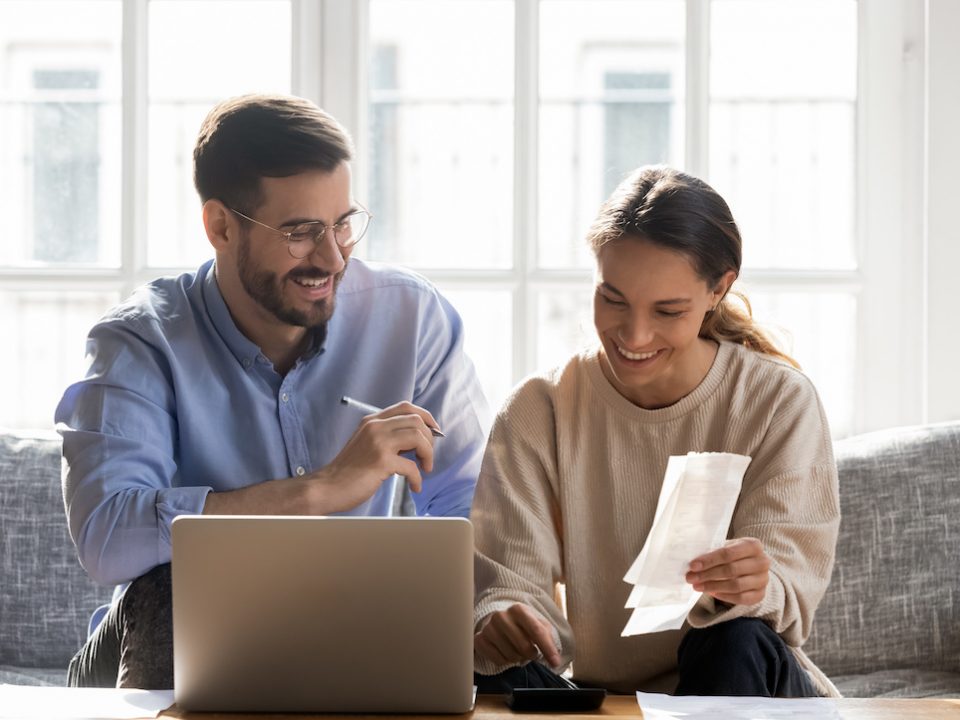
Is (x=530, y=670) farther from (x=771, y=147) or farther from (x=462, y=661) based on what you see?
(x=771, y=147)

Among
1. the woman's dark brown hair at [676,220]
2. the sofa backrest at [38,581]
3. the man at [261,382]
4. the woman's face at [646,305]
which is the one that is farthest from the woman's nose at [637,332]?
the sofa backrest at [38,581]

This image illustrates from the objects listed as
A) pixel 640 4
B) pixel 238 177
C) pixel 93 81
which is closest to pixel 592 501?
pixel 238 177

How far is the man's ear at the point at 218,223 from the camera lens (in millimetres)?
1918

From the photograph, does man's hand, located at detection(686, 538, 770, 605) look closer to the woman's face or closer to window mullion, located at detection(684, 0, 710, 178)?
the woman's face

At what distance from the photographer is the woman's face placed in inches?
66.5

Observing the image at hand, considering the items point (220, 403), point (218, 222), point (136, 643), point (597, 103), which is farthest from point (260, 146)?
point (597, 103)

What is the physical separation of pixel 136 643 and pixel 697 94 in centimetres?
162

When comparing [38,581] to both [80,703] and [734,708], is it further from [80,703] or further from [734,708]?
[734,708]

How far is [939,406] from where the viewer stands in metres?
2.52

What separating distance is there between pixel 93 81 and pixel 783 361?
5.45 feet

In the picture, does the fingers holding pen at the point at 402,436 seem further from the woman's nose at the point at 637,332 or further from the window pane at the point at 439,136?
the window pane at the point at 439,136

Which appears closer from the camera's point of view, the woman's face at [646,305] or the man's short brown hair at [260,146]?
the woman's face at [646,305]

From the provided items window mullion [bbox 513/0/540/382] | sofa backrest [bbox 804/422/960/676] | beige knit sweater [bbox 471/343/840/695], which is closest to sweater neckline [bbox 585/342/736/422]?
beige knit sweater [bbox 471/343/840/695]

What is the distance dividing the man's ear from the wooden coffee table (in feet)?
2.79
